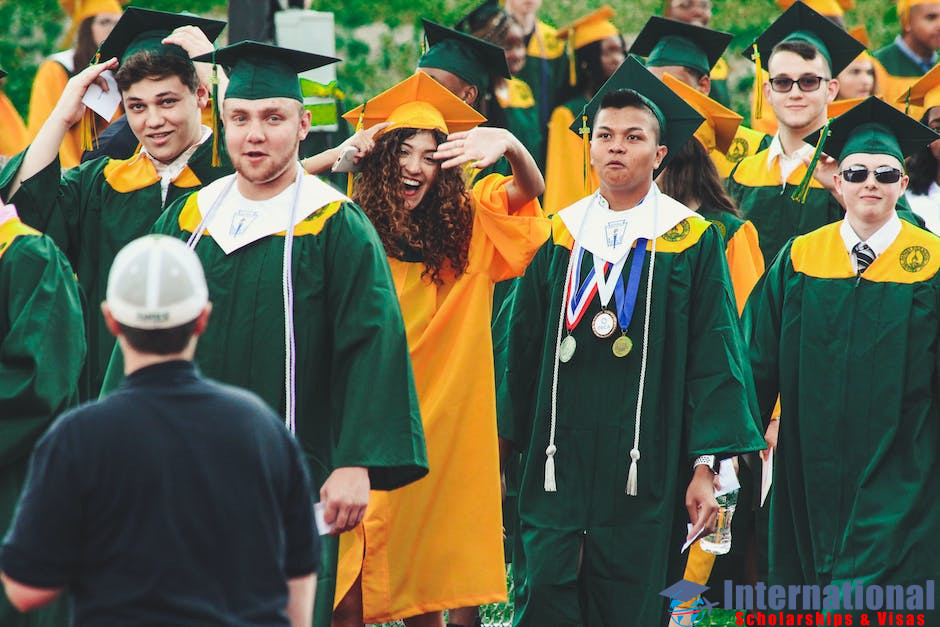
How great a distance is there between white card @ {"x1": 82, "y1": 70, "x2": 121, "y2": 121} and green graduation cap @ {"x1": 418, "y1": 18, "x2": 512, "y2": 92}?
150 centimetres

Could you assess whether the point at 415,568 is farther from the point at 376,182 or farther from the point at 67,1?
the point at 67,1

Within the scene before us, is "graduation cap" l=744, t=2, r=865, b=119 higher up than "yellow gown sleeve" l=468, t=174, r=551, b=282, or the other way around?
"graduation cap" l=744, t=2, r=865, b=119

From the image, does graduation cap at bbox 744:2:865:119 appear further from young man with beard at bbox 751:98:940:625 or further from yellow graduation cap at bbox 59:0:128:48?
yellow graduation cap at bbox 59:0:128:48

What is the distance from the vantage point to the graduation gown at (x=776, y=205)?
26.2 feet

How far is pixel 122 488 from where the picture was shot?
11.3 feet

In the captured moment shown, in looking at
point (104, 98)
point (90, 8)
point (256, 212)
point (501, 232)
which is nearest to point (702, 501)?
point (501, 232)

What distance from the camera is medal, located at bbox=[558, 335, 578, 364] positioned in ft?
19.8

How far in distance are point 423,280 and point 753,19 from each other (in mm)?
8324

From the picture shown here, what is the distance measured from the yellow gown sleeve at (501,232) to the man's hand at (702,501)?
984 mm

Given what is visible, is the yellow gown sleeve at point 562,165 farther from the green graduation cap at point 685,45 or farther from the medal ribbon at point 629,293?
the medal ribbon at point 629,293

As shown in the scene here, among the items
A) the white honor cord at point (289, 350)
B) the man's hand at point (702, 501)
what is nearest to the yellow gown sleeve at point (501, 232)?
the man's hand at point (702, 501)

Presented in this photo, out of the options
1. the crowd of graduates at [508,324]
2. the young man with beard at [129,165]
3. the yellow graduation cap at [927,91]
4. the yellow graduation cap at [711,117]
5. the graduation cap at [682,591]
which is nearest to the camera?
the crowd of graduates at [508,324]

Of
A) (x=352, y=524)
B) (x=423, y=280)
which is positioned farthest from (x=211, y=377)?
(x=423, y=280)

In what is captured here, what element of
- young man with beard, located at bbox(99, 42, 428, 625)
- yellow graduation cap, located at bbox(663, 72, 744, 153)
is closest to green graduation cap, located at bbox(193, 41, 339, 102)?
young man with beard, located at bbox(99, 42, 428, 625)
